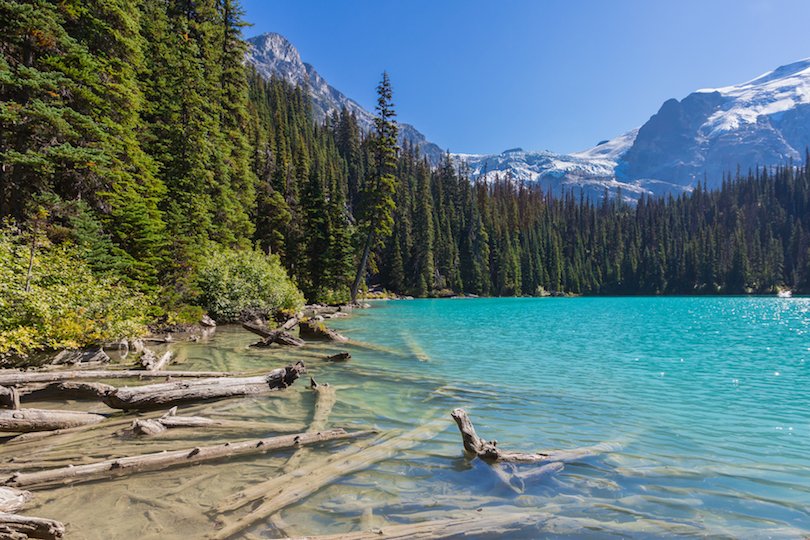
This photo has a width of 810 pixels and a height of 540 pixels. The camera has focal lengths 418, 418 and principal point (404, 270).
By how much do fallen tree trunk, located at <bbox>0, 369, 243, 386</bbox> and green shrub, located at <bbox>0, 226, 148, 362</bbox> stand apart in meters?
0.69

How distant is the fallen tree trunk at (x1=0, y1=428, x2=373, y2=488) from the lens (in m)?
4.96

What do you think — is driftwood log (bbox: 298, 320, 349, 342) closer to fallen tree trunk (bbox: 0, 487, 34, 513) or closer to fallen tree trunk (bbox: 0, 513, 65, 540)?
fallen tree trunk (bbox: 0, 487, 34, 513)

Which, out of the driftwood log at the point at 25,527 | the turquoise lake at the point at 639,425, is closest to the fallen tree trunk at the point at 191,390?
the turquoise lake at the point at 639,425

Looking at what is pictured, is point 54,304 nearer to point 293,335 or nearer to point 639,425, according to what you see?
point 293,335

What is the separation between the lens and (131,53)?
22.0 meters

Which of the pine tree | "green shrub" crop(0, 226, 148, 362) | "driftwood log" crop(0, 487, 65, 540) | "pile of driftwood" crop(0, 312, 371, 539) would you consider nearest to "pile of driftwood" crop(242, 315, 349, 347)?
"green shrub" crop(0, 226, 148, 362)

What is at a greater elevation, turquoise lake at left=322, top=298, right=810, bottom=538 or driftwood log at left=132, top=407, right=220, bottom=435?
driftwood log at left=132, top=407, right=220, bottom=435

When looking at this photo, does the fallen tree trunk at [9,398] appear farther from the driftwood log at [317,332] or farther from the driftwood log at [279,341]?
the driftwood log at [317,332]

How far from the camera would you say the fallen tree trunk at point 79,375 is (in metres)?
8.30

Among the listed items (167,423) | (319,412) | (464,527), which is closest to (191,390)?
(167,423)

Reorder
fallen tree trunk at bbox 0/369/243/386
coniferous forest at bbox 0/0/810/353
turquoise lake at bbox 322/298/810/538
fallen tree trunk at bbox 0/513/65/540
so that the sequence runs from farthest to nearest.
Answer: coniferous forest at bbox 0/0/810/353 → fallen tree trunk at bbox 0/369/243/386 → turquoise lake at bbox 322/298/810/538 → fallen tree trunk at bbox 0/513/65/540

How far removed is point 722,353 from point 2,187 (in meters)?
29.9

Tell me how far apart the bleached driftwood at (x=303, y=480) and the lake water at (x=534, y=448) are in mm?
152

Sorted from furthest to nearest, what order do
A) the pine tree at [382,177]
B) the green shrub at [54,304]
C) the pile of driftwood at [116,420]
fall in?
the pine tree at [382,177] < the green shrub at [54,304] < the pile of driftwood at [116,420]
